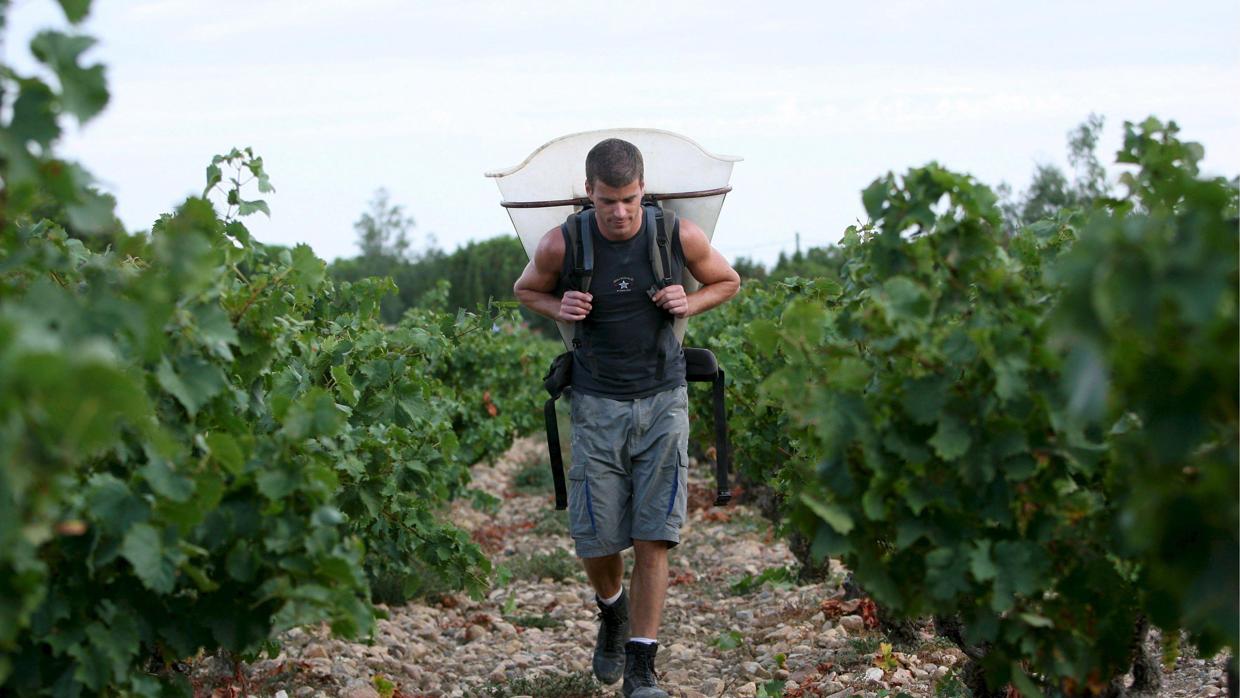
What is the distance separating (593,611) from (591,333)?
284 cm

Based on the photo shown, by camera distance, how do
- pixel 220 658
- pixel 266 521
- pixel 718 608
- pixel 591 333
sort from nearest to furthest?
pixel 266 521 < pixel 220 658 < pixel 591 333 < pixel 718 608

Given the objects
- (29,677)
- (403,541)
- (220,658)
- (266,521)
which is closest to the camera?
(29,677)

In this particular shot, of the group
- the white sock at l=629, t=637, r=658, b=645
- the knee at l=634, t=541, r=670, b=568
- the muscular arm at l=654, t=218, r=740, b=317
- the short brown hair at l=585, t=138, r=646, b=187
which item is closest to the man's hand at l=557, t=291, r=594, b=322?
the muscular arm at l=654, t=218, r=740, b=317

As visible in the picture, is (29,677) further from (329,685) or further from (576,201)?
(576,201)

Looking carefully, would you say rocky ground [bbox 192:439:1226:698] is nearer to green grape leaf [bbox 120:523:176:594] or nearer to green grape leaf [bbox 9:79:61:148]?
green grape leaf [bbox 120:523:176:594]

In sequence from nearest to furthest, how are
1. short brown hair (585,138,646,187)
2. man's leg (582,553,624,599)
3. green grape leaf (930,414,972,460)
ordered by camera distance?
green grape leaf (930,414,972,460), short brown hair (585,138,646,187), man's leg (582,553,624,599)

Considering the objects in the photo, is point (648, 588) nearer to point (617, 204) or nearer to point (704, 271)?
point (704, 271)

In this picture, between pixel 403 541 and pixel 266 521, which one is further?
pixel 403 541

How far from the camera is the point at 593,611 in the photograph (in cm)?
764

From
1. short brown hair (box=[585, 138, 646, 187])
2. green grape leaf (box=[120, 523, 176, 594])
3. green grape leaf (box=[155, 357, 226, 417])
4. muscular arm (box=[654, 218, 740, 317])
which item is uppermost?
short brown hair (box=[585, 138, 646, 187])

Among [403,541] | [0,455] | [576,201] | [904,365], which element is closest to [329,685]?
[403,541]

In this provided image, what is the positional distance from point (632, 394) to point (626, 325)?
265 mm

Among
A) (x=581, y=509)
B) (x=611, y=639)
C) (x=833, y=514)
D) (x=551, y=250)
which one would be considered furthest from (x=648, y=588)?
(x=833, y=514)

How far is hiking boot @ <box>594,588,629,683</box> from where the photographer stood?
556 cm
